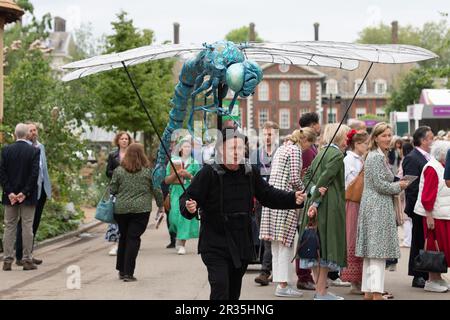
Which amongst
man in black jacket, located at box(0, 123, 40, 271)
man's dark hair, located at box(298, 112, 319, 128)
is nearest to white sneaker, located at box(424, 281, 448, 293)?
man's dark hair, located at box(298, 112, 319, 128)

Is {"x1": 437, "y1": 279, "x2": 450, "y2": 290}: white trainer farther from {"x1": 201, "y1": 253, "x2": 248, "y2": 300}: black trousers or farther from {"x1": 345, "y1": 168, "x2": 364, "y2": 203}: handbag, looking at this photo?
{"x1": 201, "y1": 253, "x2": 248, "y2": 300}: black trousers

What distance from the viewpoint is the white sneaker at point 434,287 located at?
37.6ft

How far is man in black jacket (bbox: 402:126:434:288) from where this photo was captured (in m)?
11.9

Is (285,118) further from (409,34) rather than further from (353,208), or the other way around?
(353,208)

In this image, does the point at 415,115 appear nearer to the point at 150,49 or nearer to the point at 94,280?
the point at 94,280

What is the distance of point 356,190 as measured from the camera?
10945mm

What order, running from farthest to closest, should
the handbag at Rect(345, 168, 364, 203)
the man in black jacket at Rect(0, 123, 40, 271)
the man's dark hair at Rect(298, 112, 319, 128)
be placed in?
the man in black jacket at Rect(0, 123, 40, 271), the man's dark hair at Rect(298, 112, 319, 128), the handbag at Rect(345, 168, 364, 203)

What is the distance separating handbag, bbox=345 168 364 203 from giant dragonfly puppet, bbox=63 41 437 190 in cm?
202

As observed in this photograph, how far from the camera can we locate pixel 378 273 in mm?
10359

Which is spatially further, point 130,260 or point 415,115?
point 415,115

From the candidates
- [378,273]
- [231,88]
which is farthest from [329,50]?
[378,273]

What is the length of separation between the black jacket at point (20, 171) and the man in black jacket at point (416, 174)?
17.1 ft

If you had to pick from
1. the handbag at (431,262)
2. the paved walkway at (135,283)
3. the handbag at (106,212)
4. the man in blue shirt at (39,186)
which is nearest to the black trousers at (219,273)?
the paved walkway at (135,283)

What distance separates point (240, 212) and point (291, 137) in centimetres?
366
